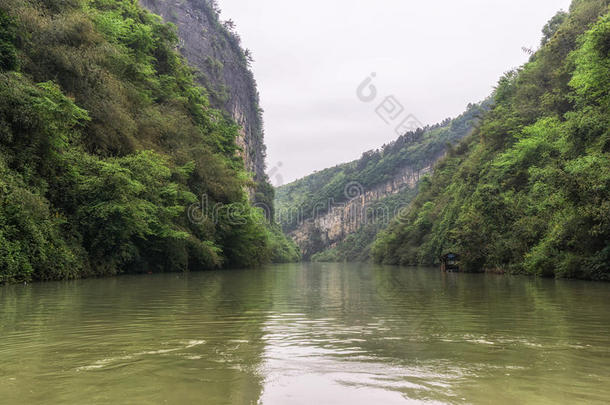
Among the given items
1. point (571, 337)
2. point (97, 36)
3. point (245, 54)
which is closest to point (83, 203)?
point (97, 36)

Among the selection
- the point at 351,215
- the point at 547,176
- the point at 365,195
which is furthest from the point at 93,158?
the point at 351,215

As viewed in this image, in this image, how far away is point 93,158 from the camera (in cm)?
1939

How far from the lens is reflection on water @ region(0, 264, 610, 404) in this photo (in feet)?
10.7

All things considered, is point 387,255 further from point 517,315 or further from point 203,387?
point 203,387

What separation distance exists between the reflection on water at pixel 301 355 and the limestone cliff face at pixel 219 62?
51874 mm

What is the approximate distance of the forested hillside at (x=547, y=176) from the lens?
17438 mm

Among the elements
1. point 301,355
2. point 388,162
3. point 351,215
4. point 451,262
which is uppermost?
point 388,162

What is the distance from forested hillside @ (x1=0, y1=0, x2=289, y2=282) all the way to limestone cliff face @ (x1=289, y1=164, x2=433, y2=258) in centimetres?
11843

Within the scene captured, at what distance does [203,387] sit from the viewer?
339cm

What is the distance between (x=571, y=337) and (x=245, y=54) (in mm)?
98900

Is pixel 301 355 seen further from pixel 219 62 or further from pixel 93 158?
pixel 219 62

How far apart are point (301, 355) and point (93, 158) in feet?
57.8

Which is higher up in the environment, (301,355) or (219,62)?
(219,62)

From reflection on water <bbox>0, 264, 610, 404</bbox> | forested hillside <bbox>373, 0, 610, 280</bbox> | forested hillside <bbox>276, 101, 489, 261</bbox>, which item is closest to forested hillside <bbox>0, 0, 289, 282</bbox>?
reflection on water <bbox>0, 264, 610, 404</bbox>
